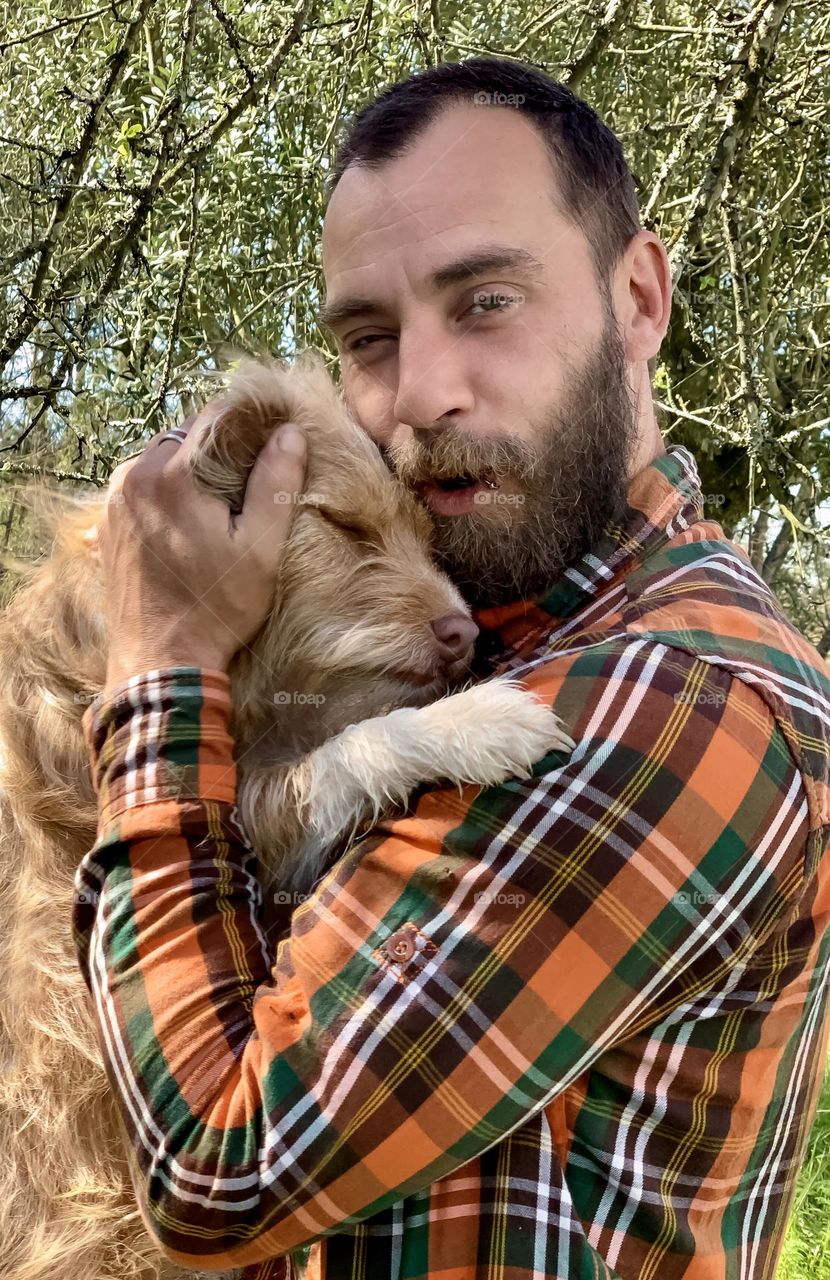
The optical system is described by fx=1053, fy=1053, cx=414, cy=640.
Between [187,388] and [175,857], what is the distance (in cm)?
257

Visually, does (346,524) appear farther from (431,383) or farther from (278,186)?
(278,186)

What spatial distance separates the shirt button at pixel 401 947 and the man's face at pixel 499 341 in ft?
2.96

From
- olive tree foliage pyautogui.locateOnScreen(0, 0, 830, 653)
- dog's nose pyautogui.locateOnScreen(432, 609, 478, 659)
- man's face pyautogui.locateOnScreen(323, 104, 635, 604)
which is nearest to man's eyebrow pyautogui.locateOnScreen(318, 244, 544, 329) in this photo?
man's face pyautogui.locateOnScreen(323, 104, 635, 604)

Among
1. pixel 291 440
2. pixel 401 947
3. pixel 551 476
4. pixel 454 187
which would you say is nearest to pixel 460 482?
pixel 551 476

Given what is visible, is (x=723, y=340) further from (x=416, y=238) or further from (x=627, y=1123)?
(x=627, y=1123)

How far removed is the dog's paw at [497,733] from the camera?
1.70 metres

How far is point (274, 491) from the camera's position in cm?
240

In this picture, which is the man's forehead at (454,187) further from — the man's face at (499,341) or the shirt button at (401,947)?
the shirt button at (401,947)

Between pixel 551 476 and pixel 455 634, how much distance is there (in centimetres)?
48

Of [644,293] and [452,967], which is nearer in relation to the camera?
[452,967]

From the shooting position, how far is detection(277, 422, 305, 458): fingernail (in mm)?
2496

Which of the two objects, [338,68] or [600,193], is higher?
[338,68]

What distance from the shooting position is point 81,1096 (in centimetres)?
221

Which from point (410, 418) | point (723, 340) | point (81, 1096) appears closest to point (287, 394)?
point (410, 418)
